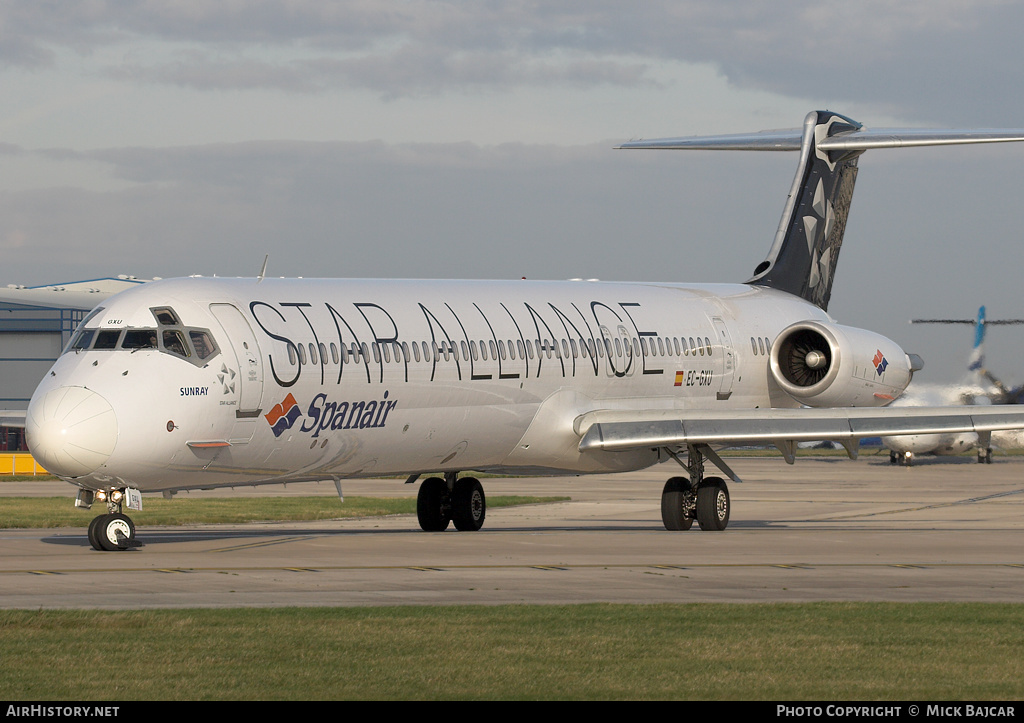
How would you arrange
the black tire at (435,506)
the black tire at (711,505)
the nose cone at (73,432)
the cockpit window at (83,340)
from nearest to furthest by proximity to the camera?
the nose cone at (73,432)
the cockpit window at (83,340)
the black tire at (711,505)
the black tire at (435,506)

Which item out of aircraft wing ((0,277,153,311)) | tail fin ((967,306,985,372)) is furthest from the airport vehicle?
aircraft wing ((0,277,153,311))

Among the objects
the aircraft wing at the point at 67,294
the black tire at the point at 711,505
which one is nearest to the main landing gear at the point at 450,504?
the black tire at the point at 711,505

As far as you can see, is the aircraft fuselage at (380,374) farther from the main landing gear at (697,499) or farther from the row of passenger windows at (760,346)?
the main landing gear at (697,499)

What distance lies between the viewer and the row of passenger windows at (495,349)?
76.2 feet

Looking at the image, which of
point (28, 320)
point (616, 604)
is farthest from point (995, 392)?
point (616, 604)

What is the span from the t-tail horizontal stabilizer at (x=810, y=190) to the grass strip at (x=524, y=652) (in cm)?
1976

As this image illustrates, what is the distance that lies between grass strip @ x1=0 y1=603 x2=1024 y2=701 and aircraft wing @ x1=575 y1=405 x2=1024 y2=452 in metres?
11.2

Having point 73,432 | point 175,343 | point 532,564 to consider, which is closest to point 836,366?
point 532,564

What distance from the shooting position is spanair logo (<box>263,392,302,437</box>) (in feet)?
72.8

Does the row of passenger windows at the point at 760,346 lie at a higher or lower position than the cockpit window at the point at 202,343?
higher

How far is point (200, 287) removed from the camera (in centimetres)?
2253

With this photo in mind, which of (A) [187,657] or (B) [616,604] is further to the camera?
(B) [616,604]

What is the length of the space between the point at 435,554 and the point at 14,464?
146ft
